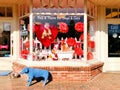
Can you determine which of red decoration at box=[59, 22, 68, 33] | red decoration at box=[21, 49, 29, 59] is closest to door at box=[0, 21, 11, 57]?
red decoration at box=[21, 49, 29, 59]

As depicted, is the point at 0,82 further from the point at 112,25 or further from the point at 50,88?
the point at 112,25

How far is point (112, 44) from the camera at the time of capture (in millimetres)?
13602

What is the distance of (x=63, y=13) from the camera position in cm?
A: 1142

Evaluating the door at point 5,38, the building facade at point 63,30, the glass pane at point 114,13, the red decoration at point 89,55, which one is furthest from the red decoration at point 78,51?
the door at point 5,38

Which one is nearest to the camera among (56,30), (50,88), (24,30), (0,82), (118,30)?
(50,88)

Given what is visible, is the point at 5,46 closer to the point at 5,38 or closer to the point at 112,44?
the point at 5,38

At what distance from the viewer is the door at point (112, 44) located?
13516 mm

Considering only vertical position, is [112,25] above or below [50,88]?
above

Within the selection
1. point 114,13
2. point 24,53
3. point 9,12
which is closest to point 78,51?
point 24,53

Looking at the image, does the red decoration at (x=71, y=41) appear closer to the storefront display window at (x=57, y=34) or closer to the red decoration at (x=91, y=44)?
the storefront display window at (x=57, y=34)

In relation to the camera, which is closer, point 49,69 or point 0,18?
point 49,69

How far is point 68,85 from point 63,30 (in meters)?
2.25

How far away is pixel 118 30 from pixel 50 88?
5.12 metres

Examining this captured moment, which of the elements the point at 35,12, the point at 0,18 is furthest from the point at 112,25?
the point at 0,18
